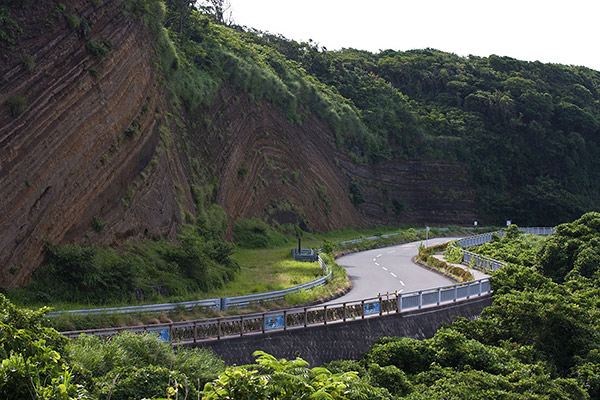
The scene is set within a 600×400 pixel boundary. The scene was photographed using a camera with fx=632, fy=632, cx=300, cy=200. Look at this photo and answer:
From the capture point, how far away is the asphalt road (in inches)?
1049

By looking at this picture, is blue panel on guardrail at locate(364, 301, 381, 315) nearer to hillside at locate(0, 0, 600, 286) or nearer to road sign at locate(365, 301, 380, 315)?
road sign at locate(365, 301, 380, 315)

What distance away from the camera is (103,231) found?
76.7 feet

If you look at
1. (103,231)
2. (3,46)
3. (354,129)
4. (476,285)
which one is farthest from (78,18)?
(354,129)

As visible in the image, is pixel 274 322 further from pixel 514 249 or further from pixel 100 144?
pixel 514 249

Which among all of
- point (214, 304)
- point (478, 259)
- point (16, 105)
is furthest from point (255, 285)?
Answer: point (478, 259)

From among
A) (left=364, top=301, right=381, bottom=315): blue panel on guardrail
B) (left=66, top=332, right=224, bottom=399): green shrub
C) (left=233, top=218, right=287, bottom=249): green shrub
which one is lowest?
(left=233, top=218, right=287, bottom=249): green shrub

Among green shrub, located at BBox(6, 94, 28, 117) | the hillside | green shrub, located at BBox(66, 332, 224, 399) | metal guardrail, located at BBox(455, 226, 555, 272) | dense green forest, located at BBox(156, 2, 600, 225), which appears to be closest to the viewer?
green shrub, located at BBox(66, 332, 224, 399)

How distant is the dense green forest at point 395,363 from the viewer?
6828 millimetres

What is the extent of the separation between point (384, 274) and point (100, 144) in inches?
606

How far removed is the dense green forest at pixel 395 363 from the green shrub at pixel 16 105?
1050 cm

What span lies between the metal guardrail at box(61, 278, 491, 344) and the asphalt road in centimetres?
A: 331

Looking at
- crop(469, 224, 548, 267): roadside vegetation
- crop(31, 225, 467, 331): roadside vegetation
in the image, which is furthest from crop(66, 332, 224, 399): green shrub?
crop(469, 224, 548, 267): roadside vegetation

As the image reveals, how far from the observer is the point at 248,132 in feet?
144

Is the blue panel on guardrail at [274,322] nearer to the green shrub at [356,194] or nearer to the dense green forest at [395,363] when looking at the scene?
the dense green forest at [395,363]
